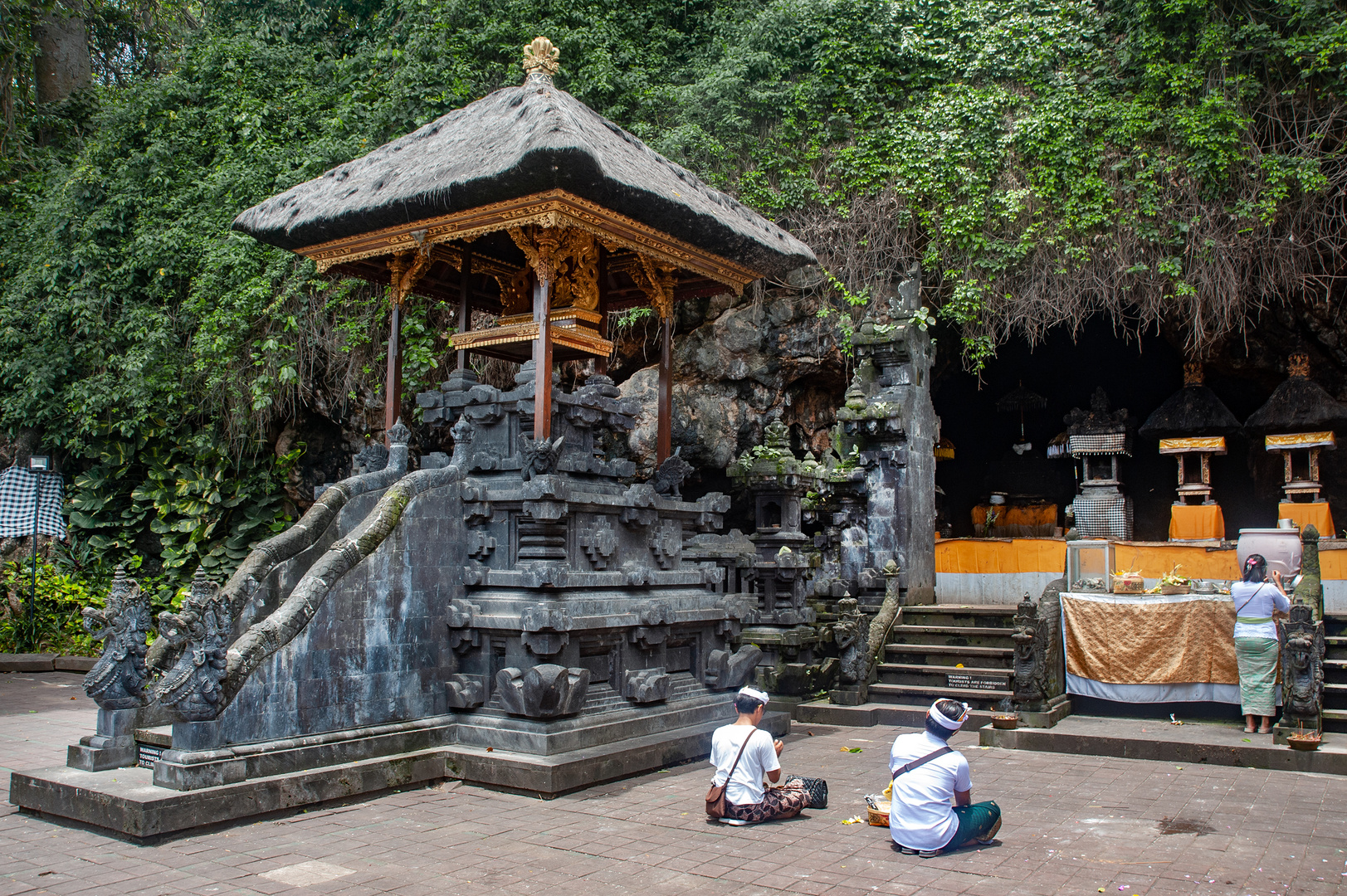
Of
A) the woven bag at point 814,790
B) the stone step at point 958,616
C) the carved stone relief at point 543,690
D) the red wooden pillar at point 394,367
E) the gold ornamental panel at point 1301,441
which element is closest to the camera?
the woven bag at point 814,790

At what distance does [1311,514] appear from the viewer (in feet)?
45.6

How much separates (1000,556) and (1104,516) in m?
4.49

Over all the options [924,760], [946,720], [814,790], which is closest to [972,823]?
[924,760]

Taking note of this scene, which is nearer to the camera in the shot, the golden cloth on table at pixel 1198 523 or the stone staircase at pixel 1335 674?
the stone staircase at pixel 1335 674

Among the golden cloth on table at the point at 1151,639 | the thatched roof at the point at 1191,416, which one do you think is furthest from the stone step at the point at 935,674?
the thatched roof at the point at 1191,416

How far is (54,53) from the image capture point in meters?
19.2

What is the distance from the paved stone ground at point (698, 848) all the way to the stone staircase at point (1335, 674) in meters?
1.34

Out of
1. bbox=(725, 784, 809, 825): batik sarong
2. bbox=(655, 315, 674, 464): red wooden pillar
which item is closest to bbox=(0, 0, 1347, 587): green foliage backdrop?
bbox=(655, 315, 674, 464): red wooden pillar

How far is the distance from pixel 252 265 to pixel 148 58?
847 centimetres

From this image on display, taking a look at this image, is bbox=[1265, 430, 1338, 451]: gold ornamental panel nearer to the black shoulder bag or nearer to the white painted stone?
the black shoulder bag

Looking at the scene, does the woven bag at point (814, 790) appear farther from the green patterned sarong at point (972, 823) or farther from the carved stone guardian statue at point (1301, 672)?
the carved stone guardian statue at point (1301, 672)

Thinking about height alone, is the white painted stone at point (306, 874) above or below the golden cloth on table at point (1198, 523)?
below

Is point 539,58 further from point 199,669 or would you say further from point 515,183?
point 199,669

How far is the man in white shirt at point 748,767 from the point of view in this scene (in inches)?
225
